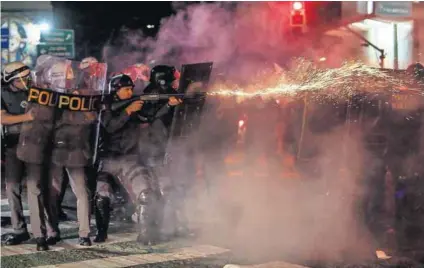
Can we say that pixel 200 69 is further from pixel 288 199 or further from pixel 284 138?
pixel 284 138

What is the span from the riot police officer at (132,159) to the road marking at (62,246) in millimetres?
182

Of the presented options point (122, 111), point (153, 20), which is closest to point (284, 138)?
point (122, 111)

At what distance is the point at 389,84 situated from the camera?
723cm

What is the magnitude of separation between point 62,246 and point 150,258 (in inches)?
45.7

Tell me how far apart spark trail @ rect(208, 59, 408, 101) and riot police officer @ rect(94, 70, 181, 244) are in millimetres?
1198

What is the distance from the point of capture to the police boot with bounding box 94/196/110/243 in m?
6.77

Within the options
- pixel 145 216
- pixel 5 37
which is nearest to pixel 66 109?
pixel 145 216

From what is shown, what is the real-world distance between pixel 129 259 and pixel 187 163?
103 inches

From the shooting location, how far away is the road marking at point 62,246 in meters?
6.20

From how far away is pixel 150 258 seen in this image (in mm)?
5887

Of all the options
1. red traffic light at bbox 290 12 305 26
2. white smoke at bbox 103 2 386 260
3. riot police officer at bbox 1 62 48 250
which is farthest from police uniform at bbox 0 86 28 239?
red traffic light at bbox 290 12 305 26

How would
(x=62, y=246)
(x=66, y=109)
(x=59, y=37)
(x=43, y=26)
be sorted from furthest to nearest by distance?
(x=43, y=26), (x=59, y=37), (x=62, y=246), (x=66, y=109)

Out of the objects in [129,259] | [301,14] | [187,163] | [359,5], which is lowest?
[129,259]

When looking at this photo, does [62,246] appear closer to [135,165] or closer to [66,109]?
[135,165]
